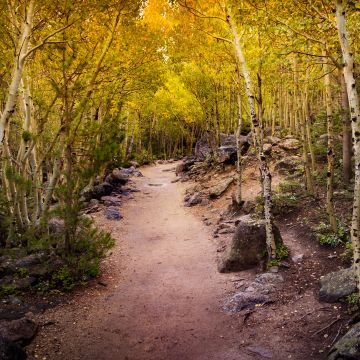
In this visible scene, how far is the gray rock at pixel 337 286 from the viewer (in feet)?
22.8

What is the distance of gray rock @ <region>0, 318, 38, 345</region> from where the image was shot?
636cm

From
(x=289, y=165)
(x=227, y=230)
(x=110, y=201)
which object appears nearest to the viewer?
(x=227, y=230)

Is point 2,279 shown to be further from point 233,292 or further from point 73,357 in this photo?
point 233,292

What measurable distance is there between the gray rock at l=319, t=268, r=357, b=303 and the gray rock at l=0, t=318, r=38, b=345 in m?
6.01

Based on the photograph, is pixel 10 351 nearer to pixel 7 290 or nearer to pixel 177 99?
pixel 7 290

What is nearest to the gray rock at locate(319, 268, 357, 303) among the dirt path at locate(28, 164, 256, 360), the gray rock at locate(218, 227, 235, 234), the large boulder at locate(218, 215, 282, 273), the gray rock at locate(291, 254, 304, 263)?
the gray rock at locate(291, 254, 304, 263)

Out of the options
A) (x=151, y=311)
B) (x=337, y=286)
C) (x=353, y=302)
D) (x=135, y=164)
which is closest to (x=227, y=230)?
(x=151, y=311)

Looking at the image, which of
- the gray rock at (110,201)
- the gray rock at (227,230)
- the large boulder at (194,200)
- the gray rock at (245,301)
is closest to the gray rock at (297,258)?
the gray rock at (245,301)

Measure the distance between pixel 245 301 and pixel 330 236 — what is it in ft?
Answer: 11.8

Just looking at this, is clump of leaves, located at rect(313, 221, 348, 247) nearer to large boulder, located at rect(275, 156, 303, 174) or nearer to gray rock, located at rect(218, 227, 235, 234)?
gray rock, located at rect(218, 227, 235, 234)

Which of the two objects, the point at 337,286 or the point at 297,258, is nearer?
the point at 337,286

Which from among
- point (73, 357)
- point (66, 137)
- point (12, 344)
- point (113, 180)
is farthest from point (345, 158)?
point (113, 180)

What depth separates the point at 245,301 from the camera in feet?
26.4

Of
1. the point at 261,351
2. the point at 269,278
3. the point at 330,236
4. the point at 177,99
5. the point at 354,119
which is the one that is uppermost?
the point at 177,99
